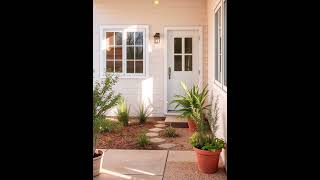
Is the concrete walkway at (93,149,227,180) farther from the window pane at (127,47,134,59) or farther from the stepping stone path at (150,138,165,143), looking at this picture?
the window pane at (127,47,134,59)

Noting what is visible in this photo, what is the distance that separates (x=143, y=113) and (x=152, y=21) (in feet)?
7.62

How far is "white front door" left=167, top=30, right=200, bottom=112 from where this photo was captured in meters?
8.49

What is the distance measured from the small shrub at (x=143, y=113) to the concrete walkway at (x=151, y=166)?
8.26 feet

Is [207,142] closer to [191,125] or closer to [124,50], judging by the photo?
[191,125]

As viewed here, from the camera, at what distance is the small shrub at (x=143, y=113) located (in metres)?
7.86

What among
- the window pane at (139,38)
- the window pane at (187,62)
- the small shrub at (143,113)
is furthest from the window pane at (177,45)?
the small shrub at (143,113)

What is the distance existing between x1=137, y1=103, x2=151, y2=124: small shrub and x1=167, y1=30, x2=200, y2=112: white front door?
0.71m

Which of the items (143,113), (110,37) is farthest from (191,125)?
(110,37)

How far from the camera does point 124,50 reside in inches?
343
